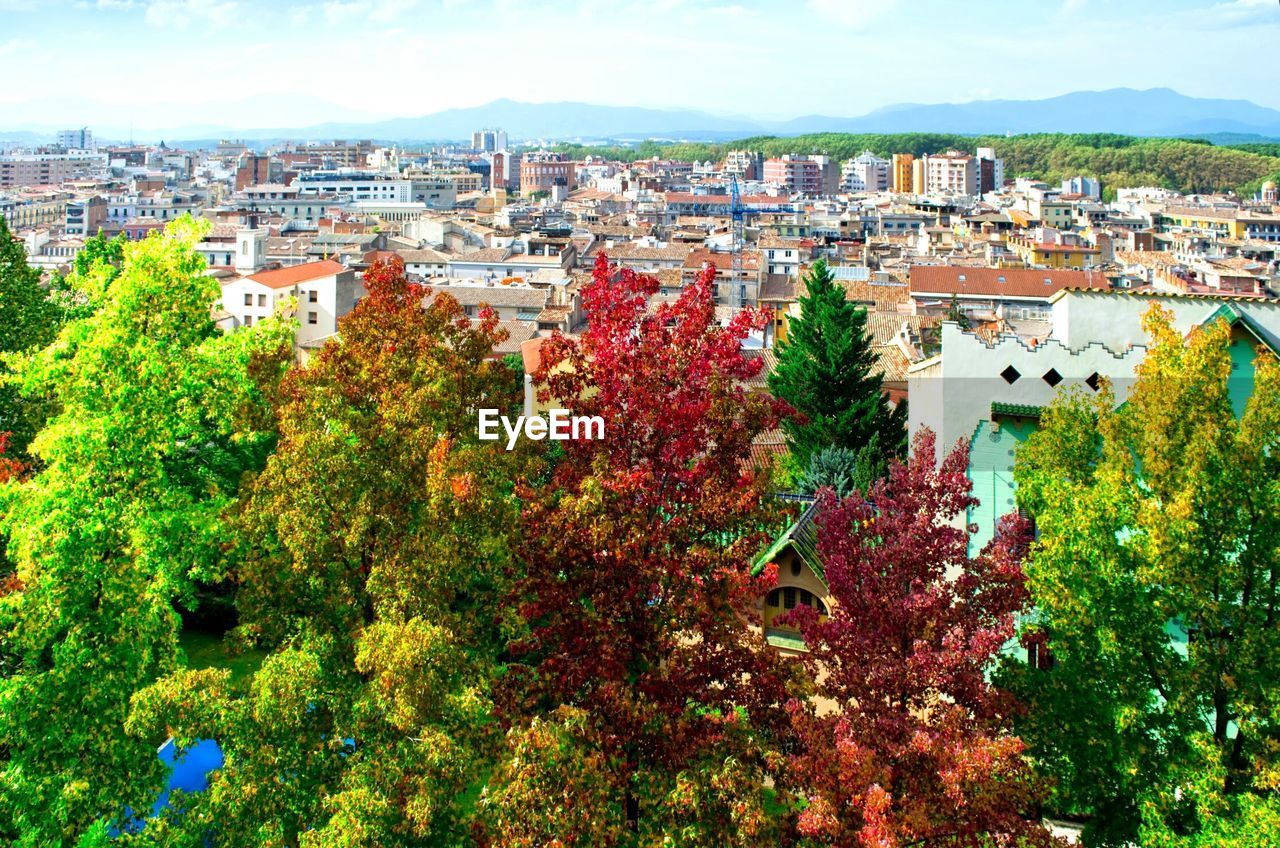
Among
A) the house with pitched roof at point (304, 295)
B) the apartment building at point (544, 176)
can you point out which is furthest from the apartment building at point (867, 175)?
the house with pitched roof at point (304, 295)

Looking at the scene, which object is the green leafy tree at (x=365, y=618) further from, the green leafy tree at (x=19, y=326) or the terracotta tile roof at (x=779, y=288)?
the terracotta tile roof at (x=779, y=288)

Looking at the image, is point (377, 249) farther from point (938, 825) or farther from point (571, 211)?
point (938, 825)

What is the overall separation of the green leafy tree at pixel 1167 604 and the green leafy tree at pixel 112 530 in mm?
5097

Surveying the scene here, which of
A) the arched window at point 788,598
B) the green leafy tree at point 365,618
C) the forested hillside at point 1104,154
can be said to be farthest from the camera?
the forested hillside at point 1104,154

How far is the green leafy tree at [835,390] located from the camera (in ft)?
64.3

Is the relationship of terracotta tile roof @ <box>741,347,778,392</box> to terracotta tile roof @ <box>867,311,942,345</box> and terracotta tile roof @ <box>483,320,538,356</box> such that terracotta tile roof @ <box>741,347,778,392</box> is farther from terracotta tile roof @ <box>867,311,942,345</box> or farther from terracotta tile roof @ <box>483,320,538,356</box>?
terracotta tile roof @ <box>483,320,538,356</box>

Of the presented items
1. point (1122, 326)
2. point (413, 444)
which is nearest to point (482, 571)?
point (413, 444)

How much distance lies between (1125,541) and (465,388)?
3.94m

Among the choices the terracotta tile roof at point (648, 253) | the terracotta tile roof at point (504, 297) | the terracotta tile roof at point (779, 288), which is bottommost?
the terracotta tile roof at point (504, 297)

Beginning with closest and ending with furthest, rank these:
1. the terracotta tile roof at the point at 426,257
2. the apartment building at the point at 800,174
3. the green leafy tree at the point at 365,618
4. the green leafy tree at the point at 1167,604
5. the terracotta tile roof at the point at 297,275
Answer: the green leafy tree at the point at 365,618
the green leafy tree at the point at 1167,604
the terracotta tile roof at the point at 297,275
the terracotta tile roof at the point at 426,257
the apartment building at the point at 800,174

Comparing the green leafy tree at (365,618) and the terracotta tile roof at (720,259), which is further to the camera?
the terracotta tile roof at (720,259)

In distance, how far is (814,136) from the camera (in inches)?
6073

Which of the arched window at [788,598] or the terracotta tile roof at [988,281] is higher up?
the terracotta tile roof at [988,281]

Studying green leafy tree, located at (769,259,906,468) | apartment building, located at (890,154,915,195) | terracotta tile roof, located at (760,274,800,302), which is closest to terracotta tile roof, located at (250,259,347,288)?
terracotta tile roof, located at (760,274,800,302)
